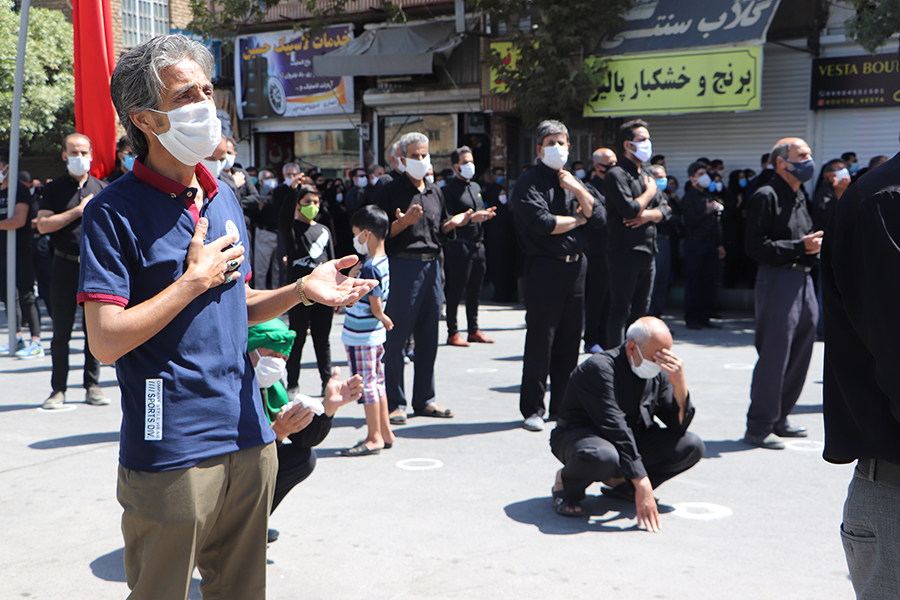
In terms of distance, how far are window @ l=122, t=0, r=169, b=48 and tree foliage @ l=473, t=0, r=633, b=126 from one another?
44.3ft

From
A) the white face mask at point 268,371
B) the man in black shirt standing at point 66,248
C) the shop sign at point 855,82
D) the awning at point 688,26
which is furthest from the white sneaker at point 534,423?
the shop sign at point 855,82

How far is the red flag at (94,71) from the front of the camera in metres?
5.69

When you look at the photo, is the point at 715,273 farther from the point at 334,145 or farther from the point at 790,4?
the point at 334,145

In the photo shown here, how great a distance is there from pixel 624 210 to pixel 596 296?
2.14 m

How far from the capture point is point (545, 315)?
592 centimetres

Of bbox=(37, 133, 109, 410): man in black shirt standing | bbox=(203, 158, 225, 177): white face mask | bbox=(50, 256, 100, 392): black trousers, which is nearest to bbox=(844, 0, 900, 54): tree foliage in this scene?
bbox=(203, 158, 225, 177): white face mask

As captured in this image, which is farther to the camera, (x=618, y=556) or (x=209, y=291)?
(x=618, y=556)

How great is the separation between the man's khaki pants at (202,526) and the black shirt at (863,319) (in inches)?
56.1

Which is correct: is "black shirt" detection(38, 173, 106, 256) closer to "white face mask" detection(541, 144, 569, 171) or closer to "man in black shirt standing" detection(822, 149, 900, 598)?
"white face mask" detection(541, 144, 569, 171)

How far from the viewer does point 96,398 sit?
646 cm

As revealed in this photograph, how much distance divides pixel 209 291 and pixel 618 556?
232 cm

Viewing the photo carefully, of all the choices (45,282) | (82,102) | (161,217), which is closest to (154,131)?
(161,217)

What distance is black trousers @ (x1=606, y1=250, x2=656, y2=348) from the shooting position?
678cm

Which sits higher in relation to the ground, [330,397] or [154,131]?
[154,131]
